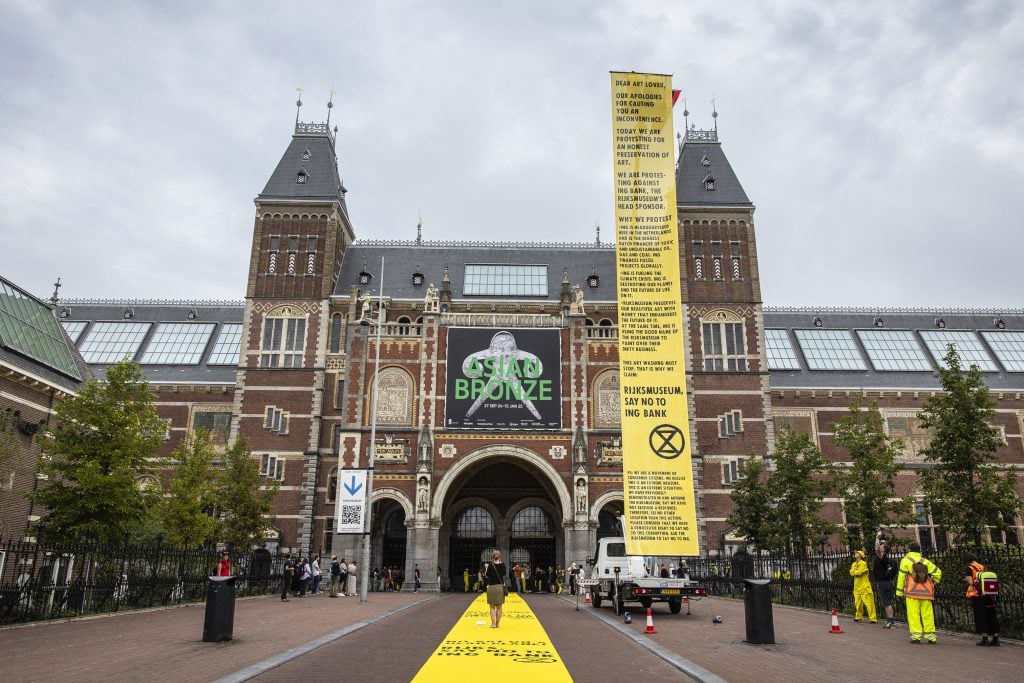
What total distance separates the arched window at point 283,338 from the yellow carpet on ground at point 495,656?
3029cm

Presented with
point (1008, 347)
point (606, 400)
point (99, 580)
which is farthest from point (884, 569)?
point (1008, 347)

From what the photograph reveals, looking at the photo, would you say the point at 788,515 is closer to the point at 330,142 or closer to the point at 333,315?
the point at 333,315

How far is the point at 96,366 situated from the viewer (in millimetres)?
49875

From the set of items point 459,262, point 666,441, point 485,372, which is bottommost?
point 666,441

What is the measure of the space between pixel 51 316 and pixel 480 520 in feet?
82.4

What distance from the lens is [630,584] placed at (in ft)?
60.1

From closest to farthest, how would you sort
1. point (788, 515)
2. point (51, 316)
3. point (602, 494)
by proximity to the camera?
point (51, 316) → point (788, 515) → point (602, 494)

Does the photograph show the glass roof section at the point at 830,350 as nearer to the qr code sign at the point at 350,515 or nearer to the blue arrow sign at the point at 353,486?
the blue arrow sign at the point at 353,486

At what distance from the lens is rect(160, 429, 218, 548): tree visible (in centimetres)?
2877

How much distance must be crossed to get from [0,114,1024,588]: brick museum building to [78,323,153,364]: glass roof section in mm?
169

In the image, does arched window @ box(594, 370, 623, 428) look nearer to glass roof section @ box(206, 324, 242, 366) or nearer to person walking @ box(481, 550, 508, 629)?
glass roof section @ box(206, 324, 242, 366)

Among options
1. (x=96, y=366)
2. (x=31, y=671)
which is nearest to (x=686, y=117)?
(x=96, y=366)

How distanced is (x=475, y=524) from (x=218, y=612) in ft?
107

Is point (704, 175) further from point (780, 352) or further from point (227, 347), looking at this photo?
point (227, 347)
